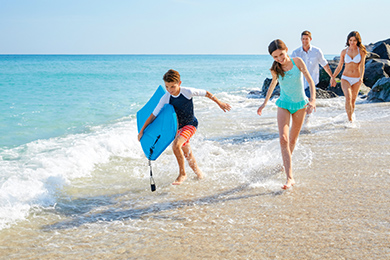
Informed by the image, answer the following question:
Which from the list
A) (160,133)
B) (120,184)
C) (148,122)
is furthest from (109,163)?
(160,133)

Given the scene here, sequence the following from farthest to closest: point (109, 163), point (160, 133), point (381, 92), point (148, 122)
Answer: point (381, 92)
point (109, 163)
point (148, 122)
point (160, 133)

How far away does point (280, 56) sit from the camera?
454 centimetres

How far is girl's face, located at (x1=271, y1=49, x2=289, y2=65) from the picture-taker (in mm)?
4477

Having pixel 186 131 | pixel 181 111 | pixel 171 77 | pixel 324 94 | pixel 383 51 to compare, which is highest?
pixel 383 51

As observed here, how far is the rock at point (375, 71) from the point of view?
1605cm

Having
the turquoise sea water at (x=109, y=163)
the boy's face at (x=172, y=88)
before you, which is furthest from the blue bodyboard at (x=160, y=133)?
the turquoise sea water at (x=109, y=163)

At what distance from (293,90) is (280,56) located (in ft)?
1.68

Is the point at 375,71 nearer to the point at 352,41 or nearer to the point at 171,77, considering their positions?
the point at 352,41

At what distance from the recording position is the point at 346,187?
14.8ft

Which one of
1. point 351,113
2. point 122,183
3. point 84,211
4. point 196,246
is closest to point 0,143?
point 122,183

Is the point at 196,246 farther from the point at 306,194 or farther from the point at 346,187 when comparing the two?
the point at 346,187

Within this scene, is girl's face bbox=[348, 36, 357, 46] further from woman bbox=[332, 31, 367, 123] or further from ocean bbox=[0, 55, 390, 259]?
ocean bbox=[0, 55, 390, 259]

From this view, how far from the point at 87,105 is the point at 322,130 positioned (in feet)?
40.5

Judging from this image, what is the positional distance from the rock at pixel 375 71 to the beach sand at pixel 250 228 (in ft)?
41.5
